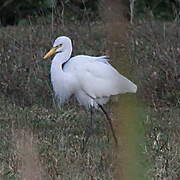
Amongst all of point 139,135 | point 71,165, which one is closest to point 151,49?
point 71,165

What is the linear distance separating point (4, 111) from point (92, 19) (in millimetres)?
6448

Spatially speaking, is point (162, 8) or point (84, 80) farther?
point (162, 8)

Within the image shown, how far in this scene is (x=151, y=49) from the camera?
8.63 metres

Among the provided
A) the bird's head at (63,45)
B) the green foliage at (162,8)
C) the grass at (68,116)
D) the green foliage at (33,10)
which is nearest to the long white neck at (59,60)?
the bird's head at (63,45)

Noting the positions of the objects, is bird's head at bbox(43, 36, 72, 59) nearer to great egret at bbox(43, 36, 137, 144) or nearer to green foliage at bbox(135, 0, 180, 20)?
great egret at bbox(43, 36, 137, 144)

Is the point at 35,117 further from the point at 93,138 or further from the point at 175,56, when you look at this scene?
the point at 175,56

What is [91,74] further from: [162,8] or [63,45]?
[162,8]

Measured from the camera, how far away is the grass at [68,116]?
170 inches

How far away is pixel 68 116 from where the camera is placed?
6477 millimetres

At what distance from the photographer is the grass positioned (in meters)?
4.33

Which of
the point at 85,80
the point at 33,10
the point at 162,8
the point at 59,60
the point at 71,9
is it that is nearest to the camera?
the point at 85,80

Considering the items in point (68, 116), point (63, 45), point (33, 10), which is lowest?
point (33, 10)

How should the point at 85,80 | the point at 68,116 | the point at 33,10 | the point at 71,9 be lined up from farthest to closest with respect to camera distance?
1. the point at 33,10
2. the point at 71,9
3. the point at 68,116
4. the point at 85,80

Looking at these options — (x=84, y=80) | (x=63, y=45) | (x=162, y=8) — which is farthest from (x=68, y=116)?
(x=162, y=8)
